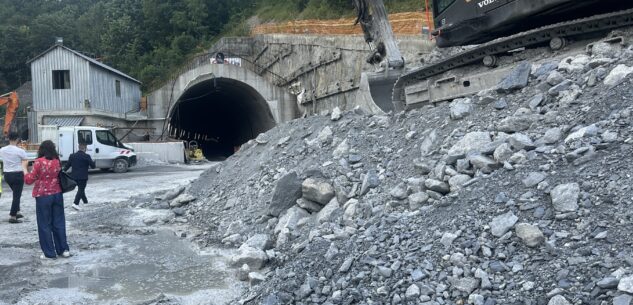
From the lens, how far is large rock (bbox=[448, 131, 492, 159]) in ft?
21.6

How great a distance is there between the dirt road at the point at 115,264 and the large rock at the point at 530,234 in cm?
315

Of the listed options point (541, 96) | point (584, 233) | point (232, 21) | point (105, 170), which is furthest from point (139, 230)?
point (232, 21)

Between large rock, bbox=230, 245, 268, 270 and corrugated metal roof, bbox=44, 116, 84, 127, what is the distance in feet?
Answer: 75.3

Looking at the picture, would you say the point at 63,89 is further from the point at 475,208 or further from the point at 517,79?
the point at 475,208

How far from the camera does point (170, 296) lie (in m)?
6.34

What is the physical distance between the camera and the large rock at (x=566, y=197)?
4.82 metres

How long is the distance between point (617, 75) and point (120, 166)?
65.5 feet

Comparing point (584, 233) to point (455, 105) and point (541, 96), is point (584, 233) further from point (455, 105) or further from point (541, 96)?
point (455, 105)

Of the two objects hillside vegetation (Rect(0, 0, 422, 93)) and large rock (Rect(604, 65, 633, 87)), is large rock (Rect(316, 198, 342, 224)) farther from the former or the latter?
hillside vegetation (Rect(0, 0, 422, 93))

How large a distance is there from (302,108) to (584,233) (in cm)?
2736

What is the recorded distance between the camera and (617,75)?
6.42 m

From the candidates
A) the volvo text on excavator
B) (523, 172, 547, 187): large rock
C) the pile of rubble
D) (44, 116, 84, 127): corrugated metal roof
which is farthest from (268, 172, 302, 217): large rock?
(44, 116, 84, 127): corrugated metal roof

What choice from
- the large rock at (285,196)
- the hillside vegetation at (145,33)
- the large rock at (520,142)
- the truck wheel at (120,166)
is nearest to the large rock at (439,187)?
the large rock at (520,142)

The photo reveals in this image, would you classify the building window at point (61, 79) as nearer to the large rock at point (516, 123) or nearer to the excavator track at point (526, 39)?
the excavator track at point (526, 39)
